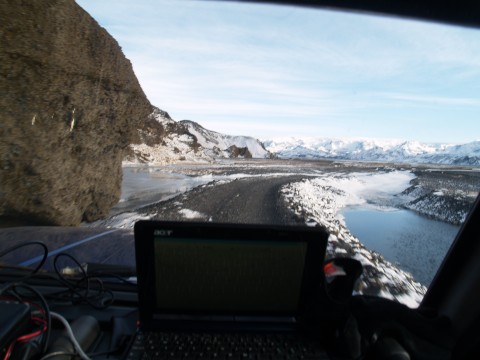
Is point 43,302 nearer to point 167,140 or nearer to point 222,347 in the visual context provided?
point 222,347

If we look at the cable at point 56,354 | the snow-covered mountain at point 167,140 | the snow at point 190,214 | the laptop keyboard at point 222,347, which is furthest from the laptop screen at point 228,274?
the snow-covered mountain at point 167,140

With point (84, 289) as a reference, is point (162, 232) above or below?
above

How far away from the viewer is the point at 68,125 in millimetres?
2834

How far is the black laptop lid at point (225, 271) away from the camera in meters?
1.53

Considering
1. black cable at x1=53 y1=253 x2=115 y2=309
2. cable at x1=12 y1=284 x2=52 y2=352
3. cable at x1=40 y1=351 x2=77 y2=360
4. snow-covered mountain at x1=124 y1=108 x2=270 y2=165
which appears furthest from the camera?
snow-covered mountain at x1=124 y1=108 x2=270 y2=165

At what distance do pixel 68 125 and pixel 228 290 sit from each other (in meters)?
2.21

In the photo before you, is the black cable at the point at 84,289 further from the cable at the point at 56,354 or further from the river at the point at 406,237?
the river at the point at 406,237

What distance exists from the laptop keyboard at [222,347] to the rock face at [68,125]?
1.54 metres

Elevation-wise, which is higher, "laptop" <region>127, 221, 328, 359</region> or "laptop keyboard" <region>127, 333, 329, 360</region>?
"laptop" <region>127, 221, 328, 359</region>

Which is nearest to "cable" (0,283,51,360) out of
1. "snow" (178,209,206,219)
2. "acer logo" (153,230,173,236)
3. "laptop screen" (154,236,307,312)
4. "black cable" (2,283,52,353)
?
"black cable" (2,283,52,353)

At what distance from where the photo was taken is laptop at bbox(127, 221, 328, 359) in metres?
1.52

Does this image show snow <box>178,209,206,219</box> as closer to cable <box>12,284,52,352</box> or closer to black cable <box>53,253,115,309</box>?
black cable <box>53,253,115,309</box>

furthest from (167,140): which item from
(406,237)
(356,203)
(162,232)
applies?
(406,237)

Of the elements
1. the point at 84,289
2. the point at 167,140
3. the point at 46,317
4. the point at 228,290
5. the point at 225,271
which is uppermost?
the point at 167,140
